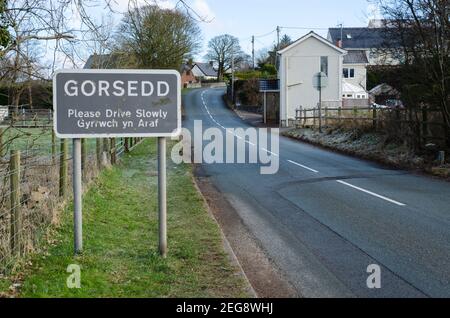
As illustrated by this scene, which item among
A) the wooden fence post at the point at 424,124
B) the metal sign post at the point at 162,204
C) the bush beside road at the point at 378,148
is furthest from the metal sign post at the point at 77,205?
the wooden fence post at the point at 424,124

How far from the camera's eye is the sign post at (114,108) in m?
6.67

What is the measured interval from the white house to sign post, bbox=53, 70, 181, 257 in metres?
44.5

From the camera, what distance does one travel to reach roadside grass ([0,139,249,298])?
5.58 meters

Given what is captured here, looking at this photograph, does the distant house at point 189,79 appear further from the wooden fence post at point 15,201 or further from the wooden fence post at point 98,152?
the wooden fence post at point 15,201

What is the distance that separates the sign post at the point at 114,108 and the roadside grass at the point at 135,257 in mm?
394

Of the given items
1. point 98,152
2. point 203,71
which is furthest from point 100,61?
point 203,71

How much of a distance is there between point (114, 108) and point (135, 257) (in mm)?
1811

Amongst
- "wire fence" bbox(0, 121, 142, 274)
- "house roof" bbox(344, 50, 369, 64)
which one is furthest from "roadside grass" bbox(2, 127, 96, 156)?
"house roof" bbox(344, 50, 369, 64)

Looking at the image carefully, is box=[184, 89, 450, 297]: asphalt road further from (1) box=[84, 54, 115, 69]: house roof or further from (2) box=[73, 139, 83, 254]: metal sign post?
(1) box=[84, 54, 115, 69]: house roof
